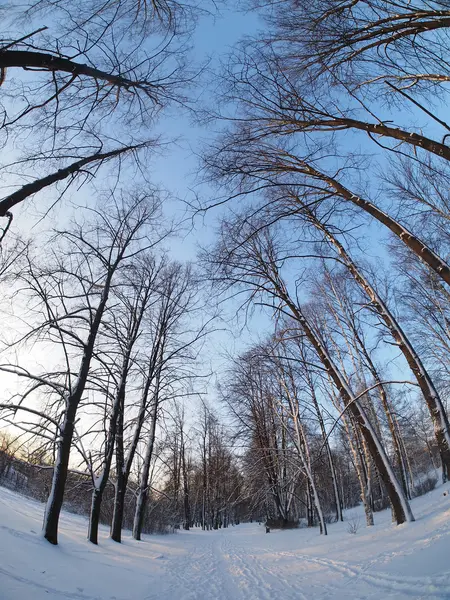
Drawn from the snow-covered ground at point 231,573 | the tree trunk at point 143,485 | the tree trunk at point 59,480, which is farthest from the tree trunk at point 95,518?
the tree trunk at point 143,485

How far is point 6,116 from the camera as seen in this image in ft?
11.5

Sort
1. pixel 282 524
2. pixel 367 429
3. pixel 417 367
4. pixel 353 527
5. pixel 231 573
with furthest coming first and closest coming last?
pixel 282 524 < pixel 353 527 < pixel 367 429 < pixel 231 573 < pixel 417 367

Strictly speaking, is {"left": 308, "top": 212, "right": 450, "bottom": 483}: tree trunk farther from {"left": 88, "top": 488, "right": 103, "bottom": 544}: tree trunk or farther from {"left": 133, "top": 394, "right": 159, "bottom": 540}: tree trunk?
{"left": 133, "top": 394, "right": 159, "bottom": 540}: tree trunk

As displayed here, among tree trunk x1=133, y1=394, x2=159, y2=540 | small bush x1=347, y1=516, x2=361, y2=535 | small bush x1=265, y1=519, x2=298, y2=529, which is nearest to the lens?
small bush x1=347, y1=516, x2=361, y2=535

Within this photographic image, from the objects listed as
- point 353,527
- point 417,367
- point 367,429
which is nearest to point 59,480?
point 367,429

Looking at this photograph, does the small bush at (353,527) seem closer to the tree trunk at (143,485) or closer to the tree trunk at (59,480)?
the tree trunk at (143,485)

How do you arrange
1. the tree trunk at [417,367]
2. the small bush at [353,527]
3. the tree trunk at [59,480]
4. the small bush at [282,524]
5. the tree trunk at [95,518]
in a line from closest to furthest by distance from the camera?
1. the tree trunk at [417,367]
2. the tree trunk at [59,480]
3. the tree trunk at [95,518]
4. the small bush at [353,527]
5. the small bush at [282,524]

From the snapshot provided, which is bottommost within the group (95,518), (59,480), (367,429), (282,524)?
(282,524)

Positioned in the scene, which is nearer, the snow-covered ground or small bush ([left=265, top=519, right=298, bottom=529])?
the snow-covered ground

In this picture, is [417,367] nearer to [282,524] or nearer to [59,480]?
[59,480]

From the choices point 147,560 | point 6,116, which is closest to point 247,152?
point 6,116

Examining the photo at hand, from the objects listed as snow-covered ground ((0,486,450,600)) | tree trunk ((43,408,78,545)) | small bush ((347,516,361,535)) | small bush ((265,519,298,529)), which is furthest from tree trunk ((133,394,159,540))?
small bush ((265,519,298,529))

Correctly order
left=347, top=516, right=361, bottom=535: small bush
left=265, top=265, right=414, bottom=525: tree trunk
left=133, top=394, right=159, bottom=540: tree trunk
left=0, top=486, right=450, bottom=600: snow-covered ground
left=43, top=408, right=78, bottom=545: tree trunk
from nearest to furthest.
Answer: left=0, top=486, right=450, bottom=600: snow-covered ground
left=43, top=408, right=78, bottom=545: tree trunk
left=265, top=265, right=414, bottom=525: tree trunk
left=347, top=516, right=361, bottom=535: small bush
left=133, top=394, right=159, bottom=540: tree trunk

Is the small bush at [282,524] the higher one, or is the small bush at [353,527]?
the small bush at [353,527]
